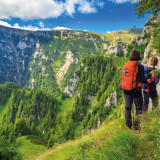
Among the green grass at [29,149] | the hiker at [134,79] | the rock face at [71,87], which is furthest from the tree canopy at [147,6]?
the rock face at [71,87]

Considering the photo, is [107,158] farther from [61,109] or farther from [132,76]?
[61,109]

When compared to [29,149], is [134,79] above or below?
above

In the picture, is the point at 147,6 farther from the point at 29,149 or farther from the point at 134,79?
the point at 29,149

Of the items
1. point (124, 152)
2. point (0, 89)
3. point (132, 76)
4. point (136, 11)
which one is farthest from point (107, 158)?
point (0, 89)

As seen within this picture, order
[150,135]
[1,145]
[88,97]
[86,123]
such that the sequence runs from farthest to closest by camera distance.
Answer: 1. [88,97]
2. [86,123]
3. [1,145]
4. [150,135]

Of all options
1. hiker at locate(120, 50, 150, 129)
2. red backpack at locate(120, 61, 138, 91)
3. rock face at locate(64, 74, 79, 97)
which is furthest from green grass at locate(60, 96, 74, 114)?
red backpack at locate(120, 61, 138, 91)

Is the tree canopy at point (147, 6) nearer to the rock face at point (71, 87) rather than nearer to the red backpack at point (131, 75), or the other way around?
the red backpack at point (131, 75)

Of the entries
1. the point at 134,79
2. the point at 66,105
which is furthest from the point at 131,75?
the point at 66,105

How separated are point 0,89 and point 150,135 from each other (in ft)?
647

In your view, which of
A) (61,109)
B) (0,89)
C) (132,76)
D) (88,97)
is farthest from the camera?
(0,89)

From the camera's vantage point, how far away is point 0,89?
161 meters

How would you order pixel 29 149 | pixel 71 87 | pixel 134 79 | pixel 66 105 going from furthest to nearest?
pixel 71 87, pixel 66 105, pixel 29 149, pixel 134 79

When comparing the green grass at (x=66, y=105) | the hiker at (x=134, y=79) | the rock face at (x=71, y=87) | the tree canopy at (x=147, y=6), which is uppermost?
the tree canopy at (x=147, y=6)

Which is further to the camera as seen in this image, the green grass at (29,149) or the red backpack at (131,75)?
the green grass at (29,149)
